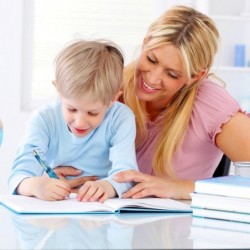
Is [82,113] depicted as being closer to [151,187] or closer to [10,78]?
[151,187]

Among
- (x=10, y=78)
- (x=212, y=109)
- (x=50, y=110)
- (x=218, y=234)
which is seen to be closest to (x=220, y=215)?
(x=218, y=234)

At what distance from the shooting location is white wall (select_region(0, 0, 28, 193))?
468cm

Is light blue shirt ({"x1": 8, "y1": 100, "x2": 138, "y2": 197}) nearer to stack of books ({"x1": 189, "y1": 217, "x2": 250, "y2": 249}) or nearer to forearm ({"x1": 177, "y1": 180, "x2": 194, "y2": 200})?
forearm ({"x1": 177, "y1": 180, "x2": 194, "y2": 200})

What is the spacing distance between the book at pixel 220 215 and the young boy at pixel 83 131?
10.3 inches

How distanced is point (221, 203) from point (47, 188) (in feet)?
1.42

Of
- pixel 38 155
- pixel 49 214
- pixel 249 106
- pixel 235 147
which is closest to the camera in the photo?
pixel 49 214

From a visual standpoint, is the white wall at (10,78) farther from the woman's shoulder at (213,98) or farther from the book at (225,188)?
the book at (225,188)

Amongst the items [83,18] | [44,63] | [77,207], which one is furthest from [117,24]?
[77,207]

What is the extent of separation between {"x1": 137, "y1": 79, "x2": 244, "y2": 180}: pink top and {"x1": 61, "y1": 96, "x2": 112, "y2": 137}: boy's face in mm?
406

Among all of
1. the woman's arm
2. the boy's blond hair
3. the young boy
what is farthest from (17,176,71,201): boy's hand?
the woman's arm

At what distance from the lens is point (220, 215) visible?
5.10 feet

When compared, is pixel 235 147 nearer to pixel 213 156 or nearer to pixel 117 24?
pixel 213 156

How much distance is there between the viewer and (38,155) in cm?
179

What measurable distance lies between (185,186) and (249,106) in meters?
2.78
